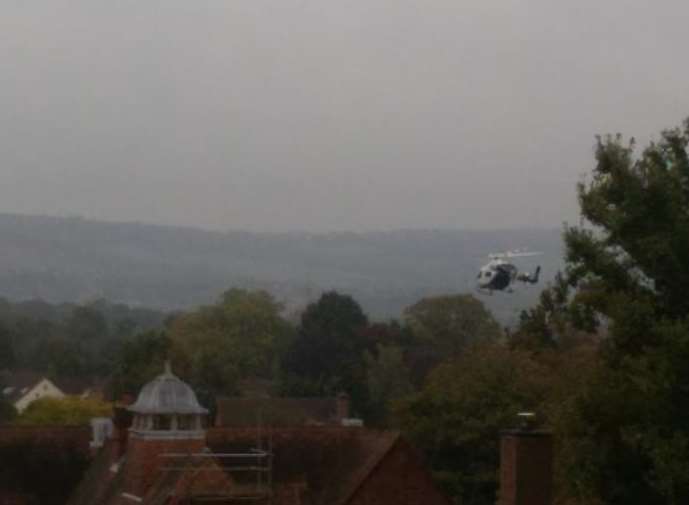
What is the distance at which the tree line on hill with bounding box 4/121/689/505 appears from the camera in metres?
26.6

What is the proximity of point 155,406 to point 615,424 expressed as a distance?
19.8 meters

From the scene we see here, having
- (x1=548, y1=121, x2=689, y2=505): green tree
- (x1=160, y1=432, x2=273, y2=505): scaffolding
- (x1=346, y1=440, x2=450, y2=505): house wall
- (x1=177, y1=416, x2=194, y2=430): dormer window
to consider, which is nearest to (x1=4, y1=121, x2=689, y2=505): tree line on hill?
(x1=548, y1=121, x2=689, y2=505): green tree

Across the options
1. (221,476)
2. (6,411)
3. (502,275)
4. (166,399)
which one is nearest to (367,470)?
(221,476)

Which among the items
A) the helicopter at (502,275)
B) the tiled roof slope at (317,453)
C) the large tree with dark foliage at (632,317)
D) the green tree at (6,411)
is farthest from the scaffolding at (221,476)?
the green tree at (6,411)

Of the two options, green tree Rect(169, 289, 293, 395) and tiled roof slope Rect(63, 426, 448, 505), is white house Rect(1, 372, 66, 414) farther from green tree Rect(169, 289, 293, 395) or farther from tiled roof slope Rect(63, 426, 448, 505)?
tiled roof slope Rect(63, 426, 448, 505)

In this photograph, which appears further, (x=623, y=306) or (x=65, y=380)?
(x=65, y=380)

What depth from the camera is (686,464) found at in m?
25.4

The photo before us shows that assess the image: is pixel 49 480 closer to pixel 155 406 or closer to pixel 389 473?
pixel 155 406

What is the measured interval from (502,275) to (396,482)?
7.36 metres

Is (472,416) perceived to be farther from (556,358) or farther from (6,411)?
(6,411)

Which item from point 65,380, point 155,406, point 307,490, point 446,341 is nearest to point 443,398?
point 307,490

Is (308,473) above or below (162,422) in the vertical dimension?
below

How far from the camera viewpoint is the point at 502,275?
131ft

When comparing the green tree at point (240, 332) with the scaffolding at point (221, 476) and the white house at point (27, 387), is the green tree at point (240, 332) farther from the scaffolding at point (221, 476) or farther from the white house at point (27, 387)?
the scaffolding at point (221, 476)
